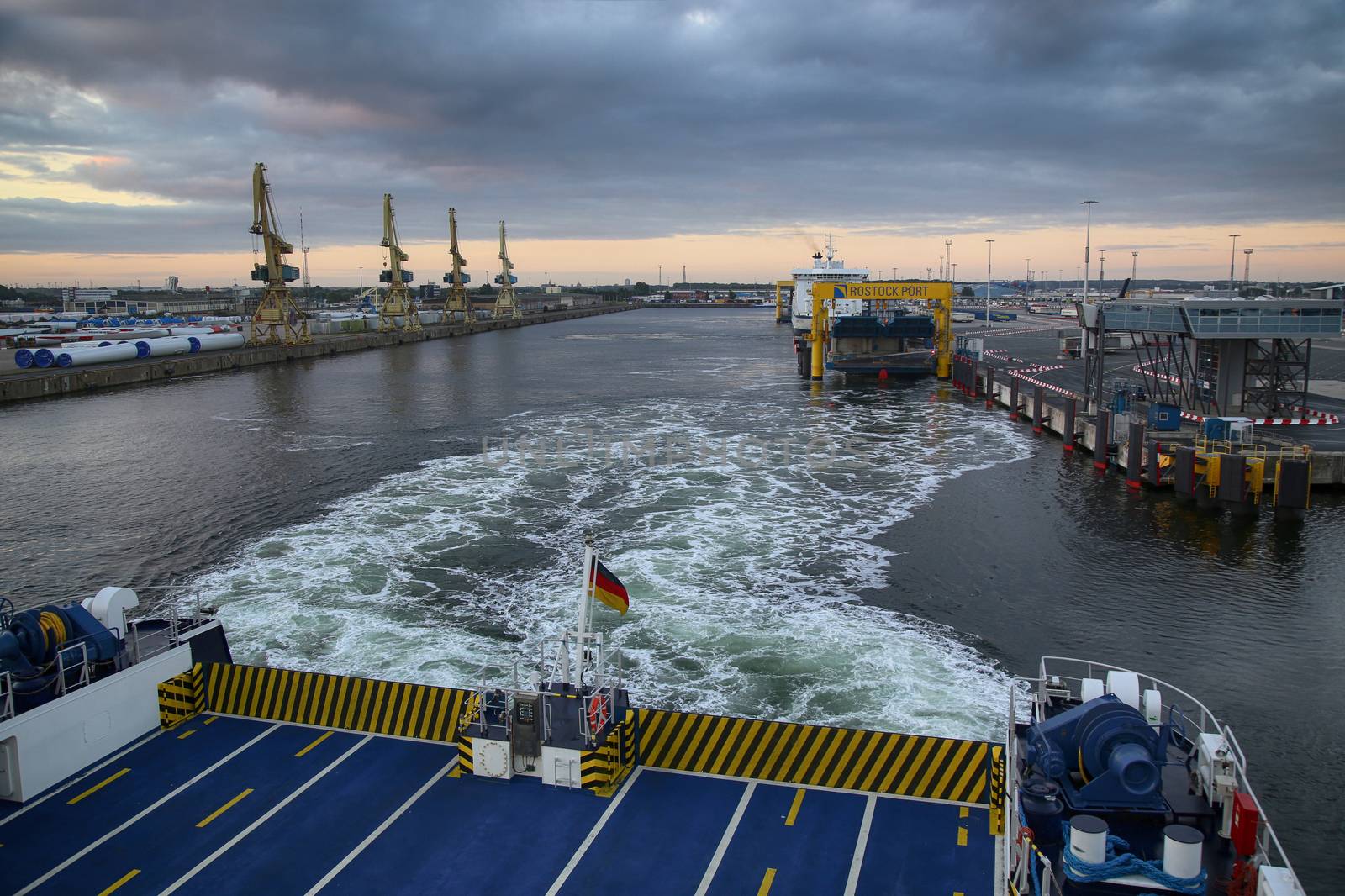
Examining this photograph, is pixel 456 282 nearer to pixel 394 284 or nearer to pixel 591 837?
pixel 394 284

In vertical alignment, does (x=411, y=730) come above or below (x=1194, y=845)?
below

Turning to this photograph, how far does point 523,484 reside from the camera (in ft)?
104

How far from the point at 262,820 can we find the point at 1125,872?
8.59m

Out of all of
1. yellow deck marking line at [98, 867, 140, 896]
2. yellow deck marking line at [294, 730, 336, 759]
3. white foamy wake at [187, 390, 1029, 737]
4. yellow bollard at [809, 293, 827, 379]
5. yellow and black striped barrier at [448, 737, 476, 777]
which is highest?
yellow bollard at [809, 293, 827, 379]

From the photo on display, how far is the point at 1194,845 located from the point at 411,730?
867 centimetres

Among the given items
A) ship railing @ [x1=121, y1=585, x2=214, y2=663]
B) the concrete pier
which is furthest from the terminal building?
ship railing @ [x1=121, y1=585, x2=214, y2=663]

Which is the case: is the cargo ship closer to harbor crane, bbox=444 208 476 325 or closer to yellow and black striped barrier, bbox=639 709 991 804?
yellow and black striped barrier, bbox=639 709 991 804

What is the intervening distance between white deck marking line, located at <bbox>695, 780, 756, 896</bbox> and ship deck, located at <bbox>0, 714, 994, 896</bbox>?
2 cm

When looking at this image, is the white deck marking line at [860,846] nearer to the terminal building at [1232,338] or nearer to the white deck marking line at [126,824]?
the white deck marking line at [126,824]

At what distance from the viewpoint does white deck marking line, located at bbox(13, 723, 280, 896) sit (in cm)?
904

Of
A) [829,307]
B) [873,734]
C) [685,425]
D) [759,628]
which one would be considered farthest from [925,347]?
[873,734]

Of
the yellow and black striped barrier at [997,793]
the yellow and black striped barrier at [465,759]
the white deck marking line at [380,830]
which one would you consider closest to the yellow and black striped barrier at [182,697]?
the white deck marking line at [380,830]

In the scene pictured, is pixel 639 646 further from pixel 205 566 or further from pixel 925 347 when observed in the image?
pixel 925 347

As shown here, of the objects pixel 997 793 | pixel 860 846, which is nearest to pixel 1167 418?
pixel 997 793
